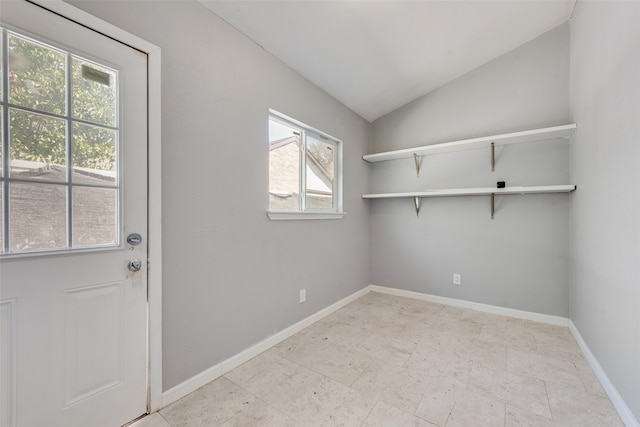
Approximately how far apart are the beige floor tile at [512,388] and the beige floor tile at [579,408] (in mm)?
45

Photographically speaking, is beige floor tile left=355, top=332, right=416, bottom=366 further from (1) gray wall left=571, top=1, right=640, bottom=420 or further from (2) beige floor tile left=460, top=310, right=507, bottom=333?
(1) gray wall left=571, top=1, right=640, bottom=420

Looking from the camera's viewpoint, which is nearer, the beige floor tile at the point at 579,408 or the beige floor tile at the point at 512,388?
the beige floor tile at the point at 579,408

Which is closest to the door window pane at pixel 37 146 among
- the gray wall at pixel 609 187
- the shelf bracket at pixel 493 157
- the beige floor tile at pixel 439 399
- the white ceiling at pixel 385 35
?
the white ceiling at pixel 385 35

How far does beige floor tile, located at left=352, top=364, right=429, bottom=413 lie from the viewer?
1.57 m

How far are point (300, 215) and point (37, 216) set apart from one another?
1.70 m

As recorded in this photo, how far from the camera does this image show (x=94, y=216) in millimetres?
1270

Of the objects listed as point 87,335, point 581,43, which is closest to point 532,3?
point 581,43

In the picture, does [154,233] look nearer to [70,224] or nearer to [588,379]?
[70,224]

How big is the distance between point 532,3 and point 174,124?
121 inches

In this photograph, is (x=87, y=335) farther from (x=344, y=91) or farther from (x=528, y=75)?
(x=528, y=75)

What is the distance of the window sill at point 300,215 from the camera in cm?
220

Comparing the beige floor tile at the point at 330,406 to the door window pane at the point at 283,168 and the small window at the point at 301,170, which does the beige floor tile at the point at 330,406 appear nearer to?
the small window at the point at 301,170

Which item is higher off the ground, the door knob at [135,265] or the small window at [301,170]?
the small window at [301,170]

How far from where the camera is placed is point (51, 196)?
1.14m
